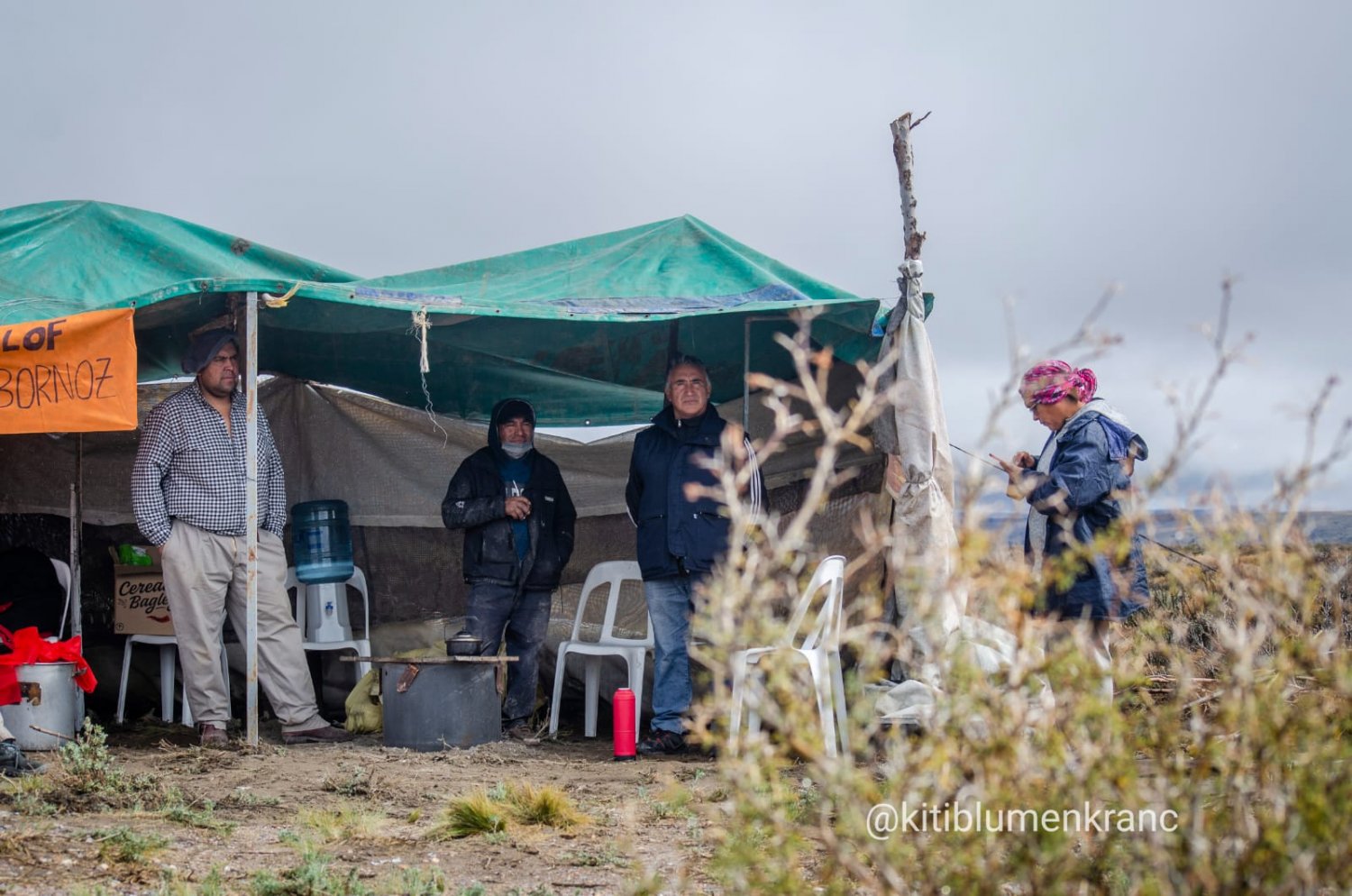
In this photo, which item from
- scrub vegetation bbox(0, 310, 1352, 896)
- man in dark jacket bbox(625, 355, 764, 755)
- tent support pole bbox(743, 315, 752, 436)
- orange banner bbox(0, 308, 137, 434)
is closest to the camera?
scrub vegetation bbox(0, 310, 1352, 896)

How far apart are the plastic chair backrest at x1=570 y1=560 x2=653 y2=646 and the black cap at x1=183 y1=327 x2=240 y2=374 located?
7.14ft

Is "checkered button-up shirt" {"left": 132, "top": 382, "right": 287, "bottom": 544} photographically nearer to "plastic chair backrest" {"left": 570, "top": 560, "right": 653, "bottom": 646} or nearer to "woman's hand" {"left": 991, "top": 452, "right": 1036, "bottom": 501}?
"plastic chair backrest" {"left": 570, "top": 560, "right": 653, "bottom": 646}

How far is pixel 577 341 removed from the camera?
21.0 ft

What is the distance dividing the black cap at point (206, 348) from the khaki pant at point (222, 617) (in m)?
0.71

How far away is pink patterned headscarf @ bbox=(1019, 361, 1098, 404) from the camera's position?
4348mm

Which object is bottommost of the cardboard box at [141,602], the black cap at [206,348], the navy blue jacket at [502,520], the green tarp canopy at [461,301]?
the cardboard box at [141,602]

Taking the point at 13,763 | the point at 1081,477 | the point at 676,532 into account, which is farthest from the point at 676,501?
the point at 13,763

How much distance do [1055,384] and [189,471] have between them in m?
3.61

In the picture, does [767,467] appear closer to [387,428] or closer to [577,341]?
[577,341]

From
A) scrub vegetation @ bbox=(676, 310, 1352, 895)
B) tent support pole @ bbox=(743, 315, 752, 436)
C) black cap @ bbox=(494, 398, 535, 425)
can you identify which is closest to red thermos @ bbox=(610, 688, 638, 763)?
tent support pole @ bbox=(743, 315, 752, 436)

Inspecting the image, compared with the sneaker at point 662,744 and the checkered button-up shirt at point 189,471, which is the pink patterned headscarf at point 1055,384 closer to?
the sneaker at point 662,744

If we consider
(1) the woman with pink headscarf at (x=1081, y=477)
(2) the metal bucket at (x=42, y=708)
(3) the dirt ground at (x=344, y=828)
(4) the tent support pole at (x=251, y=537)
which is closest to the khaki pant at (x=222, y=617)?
(4) the tent support pole at (x=251, y=537)

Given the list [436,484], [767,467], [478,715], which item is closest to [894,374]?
[767,467]

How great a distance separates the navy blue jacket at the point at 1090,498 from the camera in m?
4.04
